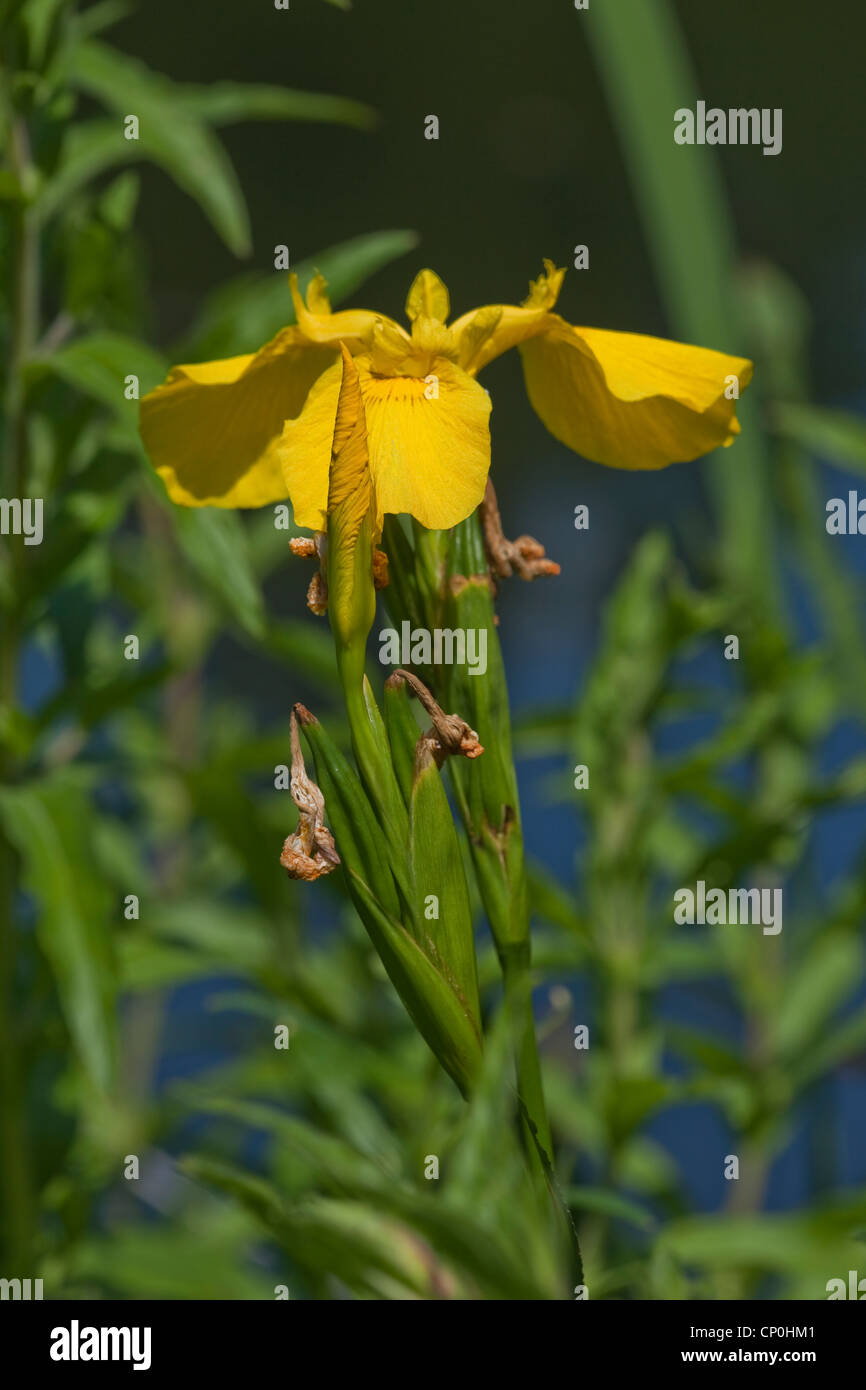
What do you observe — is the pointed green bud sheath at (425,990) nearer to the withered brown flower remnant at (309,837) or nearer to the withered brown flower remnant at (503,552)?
the withered brown flower remnant at (309,837)

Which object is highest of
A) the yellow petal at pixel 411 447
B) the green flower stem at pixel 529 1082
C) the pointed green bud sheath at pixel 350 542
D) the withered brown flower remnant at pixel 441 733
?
the yellow petal at pixel 411 447

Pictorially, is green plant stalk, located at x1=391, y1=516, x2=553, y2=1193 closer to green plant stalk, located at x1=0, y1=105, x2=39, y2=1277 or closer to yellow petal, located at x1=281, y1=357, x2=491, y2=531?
yellow petal, located at x1=281, y1=357, x2=491, y2=531

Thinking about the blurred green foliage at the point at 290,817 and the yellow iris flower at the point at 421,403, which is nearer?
the yellow iris flower at the point at 421,403

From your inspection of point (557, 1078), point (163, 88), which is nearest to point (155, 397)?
point (163, 88)

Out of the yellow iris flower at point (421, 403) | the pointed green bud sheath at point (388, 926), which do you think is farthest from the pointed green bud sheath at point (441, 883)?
the yellow iris flower at point (421, 403)

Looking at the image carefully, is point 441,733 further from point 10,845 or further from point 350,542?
point 10,845

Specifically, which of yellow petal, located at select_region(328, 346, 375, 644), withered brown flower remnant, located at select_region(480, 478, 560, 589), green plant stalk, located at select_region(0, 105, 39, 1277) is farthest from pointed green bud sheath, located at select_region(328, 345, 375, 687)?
green plant stalk, located at select_region(0, 105, 39, 1277)

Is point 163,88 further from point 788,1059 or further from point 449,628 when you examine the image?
point 788,1059

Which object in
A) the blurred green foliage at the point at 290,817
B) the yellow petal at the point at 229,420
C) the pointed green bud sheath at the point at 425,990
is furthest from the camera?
the blurred green foliage at the point at 290,817
